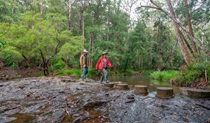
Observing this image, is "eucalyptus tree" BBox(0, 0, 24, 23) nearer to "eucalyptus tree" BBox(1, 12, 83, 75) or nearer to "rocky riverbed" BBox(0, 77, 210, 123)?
"eucalyptus tree" BBox(1, 12, 83, 75)

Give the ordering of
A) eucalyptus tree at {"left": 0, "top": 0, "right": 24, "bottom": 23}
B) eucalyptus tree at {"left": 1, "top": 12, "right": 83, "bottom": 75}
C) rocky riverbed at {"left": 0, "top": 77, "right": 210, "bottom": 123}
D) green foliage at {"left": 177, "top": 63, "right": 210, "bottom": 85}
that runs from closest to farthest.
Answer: rocky riverbed at {"left": 0, "top": 77, "right": 210, "bottom": 123} → green foliage at {"left": 177, "top": 63, "right": 210, "bottom": 85} → eucalyptus tree at {"left": 1, "top": 12, "right": 83, "bottom": 75} → eucalyptus tree at {"left": 0, "top": 0, "right": 24, "bottom": 23}

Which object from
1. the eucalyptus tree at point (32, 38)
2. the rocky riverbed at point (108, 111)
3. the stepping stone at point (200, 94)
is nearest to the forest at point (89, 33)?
the eucalyptus tree at point (32, 38)

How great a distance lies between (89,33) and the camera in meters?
25.3

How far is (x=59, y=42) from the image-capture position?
1486 centimetres

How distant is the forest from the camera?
1312cm

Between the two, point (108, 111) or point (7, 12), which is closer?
point (108, 111)

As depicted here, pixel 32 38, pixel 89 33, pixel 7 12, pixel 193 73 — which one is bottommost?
pixel 193 73

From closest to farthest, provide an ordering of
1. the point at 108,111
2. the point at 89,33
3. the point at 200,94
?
the point at 108,111, the point at 200,94, the point at 89,33

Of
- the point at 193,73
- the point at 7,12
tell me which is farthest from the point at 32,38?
the point at 7,12

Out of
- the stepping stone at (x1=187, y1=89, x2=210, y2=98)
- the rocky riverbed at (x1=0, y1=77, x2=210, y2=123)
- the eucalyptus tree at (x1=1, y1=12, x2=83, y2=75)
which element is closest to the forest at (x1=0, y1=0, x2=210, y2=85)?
the eucalyptus tree at (x1=1, y1=12, x2=83, y2=75)

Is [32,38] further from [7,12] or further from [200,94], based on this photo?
[7,12]

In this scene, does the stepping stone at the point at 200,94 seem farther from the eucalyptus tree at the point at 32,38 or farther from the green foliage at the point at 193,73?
the eucalyptus tree at the point at 32,38

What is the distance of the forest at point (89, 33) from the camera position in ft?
43.0

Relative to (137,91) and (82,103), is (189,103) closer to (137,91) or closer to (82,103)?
(137,91)
